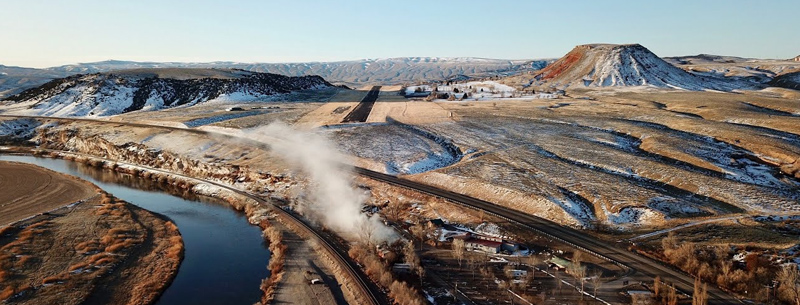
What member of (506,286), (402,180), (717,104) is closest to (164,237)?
(402,180)

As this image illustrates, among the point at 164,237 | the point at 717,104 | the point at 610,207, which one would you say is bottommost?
the point at 164,237

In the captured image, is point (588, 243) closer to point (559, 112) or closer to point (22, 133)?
point (559, 112)

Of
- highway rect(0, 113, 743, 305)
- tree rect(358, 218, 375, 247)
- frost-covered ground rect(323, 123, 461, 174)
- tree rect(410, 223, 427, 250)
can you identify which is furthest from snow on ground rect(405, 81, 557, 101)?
tree rect(358, 218, 375, 247)

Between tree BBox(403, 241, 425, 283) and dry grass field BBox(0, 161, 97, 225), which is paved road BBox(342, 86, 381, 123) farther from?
tree BBox(403, 241, 425, 283)

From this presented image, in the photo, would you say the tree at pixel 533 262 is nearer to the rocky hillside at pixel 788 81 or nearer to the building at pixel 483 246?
the building at pixel 483 246

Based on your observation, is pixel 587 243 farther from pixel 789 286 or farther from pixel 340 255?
pixel 340 255

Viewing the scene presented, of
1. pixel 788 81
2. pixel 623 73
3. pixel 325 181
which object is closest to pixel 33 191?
pixel 325 181
